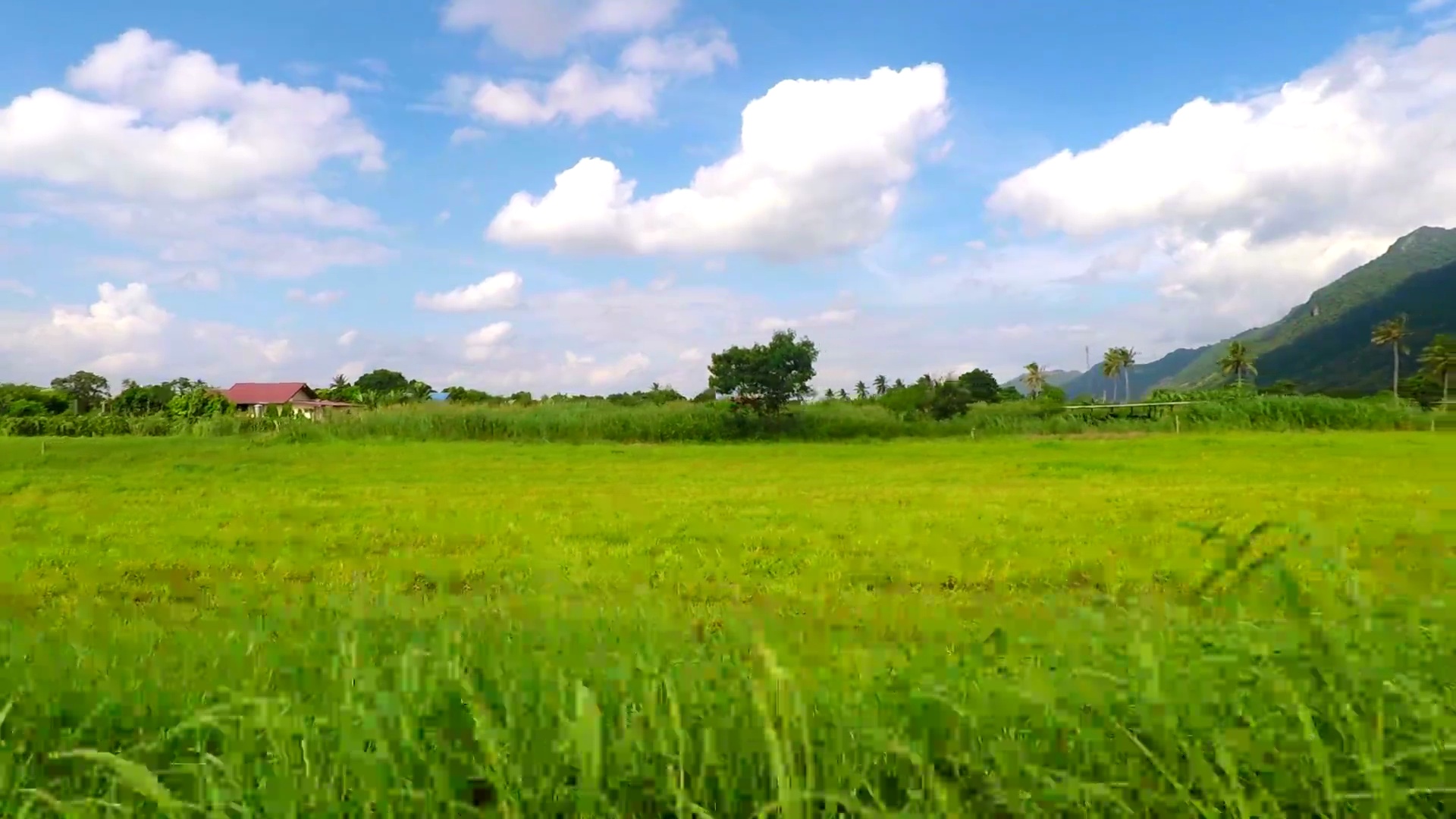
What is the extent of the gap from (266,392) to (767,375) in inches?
2143

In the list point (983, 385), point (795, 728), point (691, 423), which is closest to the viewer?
point (795, 728)

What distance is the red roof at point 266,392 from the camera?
2557 inches

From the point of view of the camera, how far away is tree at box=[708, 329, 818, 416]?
27484 millimetres

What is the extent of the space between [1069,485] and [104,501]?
37.3 feet

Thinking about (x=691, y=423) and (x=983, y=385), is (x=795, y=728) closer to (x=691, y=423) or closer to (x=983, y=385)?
(x=691, y=423)

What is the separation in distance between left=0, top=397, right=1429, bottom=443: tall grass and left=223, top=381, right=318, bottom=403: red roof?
37768 mm

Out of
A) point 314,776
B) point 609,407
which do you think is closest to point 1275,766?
point 314,776

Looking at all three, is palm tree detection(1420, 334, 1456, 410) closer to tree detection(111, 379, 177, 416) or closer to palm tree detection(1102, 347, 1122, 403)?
palm tree detection(1102, 347, 1122, 403)

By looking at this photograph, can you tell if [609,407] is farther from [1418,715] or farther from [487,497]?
[1418,715]

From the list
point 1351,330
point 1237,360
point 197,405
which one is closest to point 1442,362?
point 1237,360

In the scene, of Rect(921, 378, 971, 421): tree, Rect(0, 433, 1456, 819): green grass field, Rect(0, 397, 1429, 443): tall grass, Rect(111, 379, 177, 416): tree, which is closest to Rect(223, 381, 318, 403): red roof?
Rect(111, 379, 177, 416): tree

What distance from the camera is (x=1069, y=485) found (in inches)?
430

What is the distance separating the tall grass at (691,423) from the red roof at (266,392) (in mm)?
37768

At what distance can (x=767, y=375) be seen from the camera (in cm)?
2744
